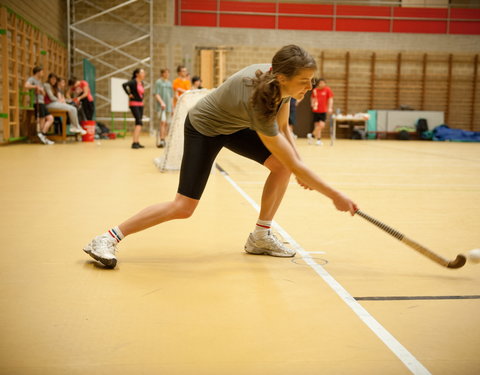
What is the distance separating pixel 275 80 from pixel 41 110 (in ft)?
39.4

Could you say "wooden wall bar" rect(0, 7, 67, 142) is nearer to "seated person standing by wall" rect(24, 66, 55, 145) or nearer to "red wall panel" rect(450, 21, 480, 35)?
"seated person standing by wall" rect(24, 66, 55, 145)

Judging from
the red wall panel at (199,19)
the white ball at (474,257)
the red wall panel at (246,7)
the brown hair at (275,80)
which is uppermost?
the red wall panel at (246,7)

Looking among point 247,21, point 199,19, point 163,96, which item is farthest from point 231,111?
point 247,21

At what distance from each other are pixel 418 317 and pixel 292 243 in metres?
1.44

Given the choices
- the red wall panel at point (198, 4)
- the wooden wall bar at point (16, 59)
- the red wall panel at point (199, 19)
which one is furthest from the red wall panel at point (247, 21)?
the wooden wall bar at point (16, 59)

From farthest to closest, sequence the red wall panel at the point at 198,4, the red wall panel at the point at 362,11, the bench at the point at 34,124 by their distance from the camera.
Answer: the red wall panel at the point at 362,11
the red wall panel at the point at 198,4
the bench at the point at 34,124

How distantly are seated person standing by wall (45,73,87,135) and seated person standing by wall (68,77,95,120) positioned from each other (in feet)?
2.53

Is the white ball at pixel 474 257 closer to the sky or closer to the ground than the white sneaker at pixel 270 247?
closer to the sky

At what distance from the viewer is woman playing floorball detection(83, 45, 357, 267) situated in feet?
8.32

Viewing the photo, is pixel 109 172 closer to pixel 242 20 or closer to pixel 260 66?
pixel 260 66

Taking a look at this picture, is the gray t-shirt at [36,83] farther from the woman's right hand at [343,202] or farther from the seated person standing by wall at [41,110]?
the woman's right hand at [343,202]

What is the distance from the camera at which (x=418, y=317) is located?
228 centimetres

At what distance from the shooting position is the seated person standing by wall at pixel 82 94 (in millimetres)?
14805

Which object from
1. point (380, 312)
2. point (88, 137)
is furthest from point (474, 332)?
point (88, 137)
